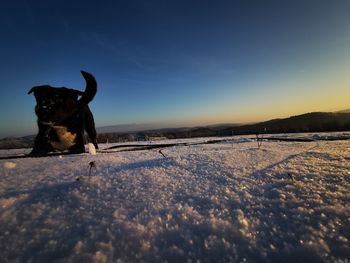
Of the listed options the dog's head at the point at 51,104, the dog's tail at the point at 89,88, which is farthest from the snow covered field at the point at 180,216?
the dog's tail at the point at 89,88

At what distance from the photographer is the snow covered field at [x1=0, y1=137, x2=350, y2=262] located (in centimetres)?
140

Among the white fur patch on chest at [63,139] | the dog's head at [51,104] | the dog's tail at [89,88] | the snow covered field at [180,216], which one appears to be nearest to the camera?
the snow covered field at [180,216]

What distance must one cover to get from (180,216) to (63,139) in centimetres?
583

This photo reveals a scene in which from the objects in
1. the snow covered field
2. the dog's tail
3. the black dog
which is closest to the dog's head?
the black dog

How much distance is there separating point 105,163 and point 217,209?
219 centimetres

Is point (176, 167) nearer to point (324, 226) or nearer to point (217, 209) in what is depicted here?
point (217, 209)

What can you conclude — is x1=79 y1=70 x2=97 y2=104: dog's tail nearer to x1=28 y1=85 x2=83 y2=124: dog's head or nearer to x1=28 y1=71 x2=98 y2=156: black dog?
x1=28 y1=71 x2=98 y2=156: black dog

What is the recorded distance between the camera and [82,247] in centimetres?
146

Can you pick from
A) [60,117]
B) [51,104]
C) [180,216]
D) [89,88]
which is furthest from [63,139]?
[180,216]

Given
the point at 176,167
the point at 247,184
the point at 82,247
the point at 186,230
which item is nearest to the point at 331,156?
the point at 247,184

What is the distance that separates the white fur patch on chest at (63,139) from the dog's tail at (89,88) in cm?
110

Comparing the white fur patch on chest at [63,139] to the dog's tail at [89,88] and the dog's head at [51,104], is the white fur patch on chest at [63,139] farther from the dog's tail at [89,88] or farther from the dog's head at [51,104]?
the dog's tail at [89,88]

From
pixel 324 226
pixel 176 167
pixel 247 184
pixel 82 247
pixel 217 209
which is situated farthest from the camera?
pixel 176 167

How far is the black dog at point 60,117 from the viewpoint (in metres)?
6.35
